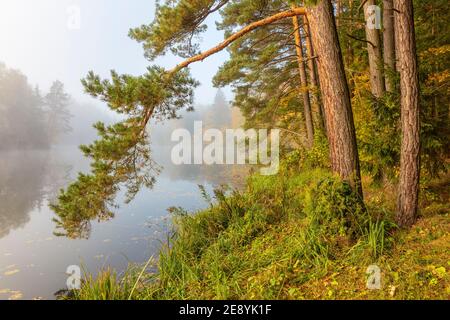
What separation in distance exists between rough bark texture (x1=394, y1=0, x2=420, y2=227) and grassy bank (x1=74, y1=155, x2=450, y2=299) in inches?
12.9

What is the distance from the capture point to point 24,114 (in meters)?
49.5

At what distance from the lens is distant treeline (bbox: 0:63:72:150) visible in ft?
151

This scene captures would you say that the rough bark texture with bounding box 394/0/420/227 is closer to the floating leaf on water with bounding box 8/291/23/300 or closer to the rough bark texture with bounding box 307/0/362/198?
the rough bark texture with bounding box 307/0/362/198

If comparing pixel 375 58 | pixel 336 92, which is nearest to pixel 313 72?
pixel 375 58

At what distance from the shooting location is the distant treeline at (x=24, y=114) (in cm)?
4616

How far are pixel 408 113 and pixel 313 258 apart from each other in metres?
2.79

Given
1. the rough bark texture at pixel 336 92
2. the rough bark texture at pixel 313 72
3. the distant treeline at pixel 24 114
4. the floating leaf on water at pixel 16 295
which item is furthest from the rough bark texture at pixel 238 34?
the distant treeline at pixel 24 114

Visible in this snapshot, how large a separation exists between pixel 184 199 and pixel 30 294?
8821mm

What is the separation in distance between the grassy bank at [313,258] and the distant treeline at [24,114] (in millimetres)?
50742

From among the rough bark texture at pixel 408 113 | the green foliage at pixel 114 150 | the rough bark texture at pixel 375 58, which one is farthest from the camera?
the rough bark texture at pixel 375 58

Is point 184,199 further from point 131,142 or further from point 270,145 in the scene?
point 131,142

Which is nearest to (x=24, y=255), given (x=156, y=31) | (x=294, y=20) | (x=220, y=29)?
(x=156, y=31)

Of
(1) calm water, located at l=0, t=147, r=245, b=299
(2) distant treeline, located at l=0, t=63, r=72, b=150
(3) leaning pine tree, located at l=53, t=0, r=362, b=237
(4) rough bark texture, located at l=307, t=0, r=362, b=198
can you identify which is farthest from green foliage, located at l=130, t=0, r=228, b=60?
(2) distant treeline, located at l=0, t=63, r=72, b=150

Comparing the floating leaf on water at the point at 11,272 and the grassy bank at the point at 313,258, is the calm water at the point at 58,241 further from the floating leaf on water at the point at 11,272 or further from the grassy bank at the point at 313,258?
the grassy bank at the point at 313,258
